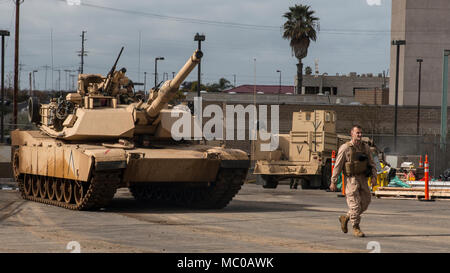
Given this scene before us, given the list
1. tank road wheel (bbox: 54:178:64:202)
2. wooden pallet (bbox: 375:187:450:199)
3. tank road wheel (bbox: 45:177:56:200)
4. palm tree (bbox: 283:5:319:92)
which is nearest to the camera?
tank road wheel (bbox: 54:178:64:202)

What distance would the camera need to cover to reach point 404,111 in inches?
2164

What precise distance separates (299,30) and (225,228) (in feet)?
147

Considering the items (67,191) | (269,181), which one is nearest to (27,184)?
(67,191)

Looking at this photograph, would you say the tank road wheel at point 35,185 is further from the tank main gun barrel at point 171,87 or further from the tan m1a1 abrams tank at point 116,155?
the tank main gun barrel at point 171,87

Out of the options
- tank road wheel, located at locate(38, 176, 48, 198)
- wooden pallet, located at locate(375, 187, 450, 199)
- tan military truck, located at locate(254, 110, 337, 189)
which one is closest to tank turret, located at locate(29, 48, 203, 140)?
tank road wheel, located at locate(38, 176, 48, 198)

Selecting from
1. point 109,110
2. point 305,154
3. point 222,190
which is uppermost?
point 109,110

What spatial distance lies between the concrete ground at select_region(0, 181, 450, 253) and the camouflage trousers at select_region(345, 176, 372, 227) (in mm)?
341

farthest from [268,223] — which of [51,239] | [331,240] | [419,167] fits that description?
[419,167]

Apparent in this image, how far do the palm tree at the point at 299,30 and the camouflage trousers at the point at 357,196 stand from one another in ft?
149

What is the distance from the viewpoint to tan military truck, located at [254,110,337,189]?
98.8ft

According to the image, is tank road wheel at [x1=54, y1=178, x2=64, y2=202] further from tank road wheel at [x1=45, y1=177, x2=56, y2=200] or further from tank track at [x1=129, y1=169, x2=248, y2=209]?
tank track at [x1=129, y1=169, x2=248, y2=209]

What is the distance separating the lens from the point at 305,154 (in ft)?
99.3

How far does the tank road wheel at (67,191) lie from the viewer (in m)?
19.0

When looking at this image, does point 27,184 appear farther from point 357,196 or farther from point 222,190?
point 357,196
